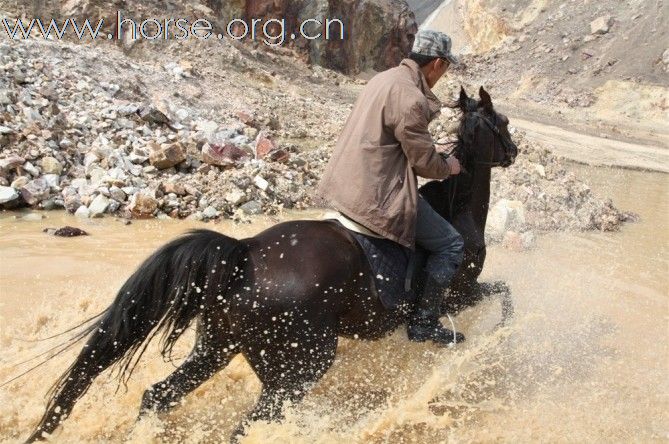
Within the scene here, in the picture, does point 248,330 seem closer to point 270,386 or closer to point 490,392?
point 270,386

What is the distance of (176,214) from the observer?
25.3 feet

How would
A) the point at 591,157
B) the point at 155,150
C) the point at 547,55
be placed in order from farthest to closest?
the point at 547,55 → the point at 591,157 → the point at 155,150

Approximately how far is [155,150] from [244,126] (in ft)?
7.64

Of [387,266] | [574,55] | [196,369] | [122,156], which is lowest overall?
[122,156]

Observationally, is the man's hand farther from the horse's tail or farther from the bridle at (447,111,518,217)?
the horse's tail

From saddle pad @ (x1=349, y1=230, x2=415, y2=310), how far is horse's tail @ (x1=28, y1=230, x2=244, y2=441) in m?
0.68

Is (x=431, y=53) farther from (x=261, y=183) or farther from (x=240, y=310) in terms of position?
(x=261, y=183)

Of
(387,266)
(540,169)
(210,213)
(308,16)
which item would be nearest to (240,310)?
(387,266)

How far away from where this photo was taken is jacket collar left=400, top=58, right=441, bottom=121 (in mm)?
3084

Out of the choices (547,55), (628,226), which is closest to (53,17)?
(628,226)

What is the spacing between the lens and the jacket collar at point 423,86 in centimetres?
308

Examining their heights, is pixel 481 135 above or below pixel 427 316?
above

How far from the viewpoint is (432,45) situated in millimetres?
3197

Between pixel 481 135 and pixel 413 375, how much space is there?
5.11 ft
